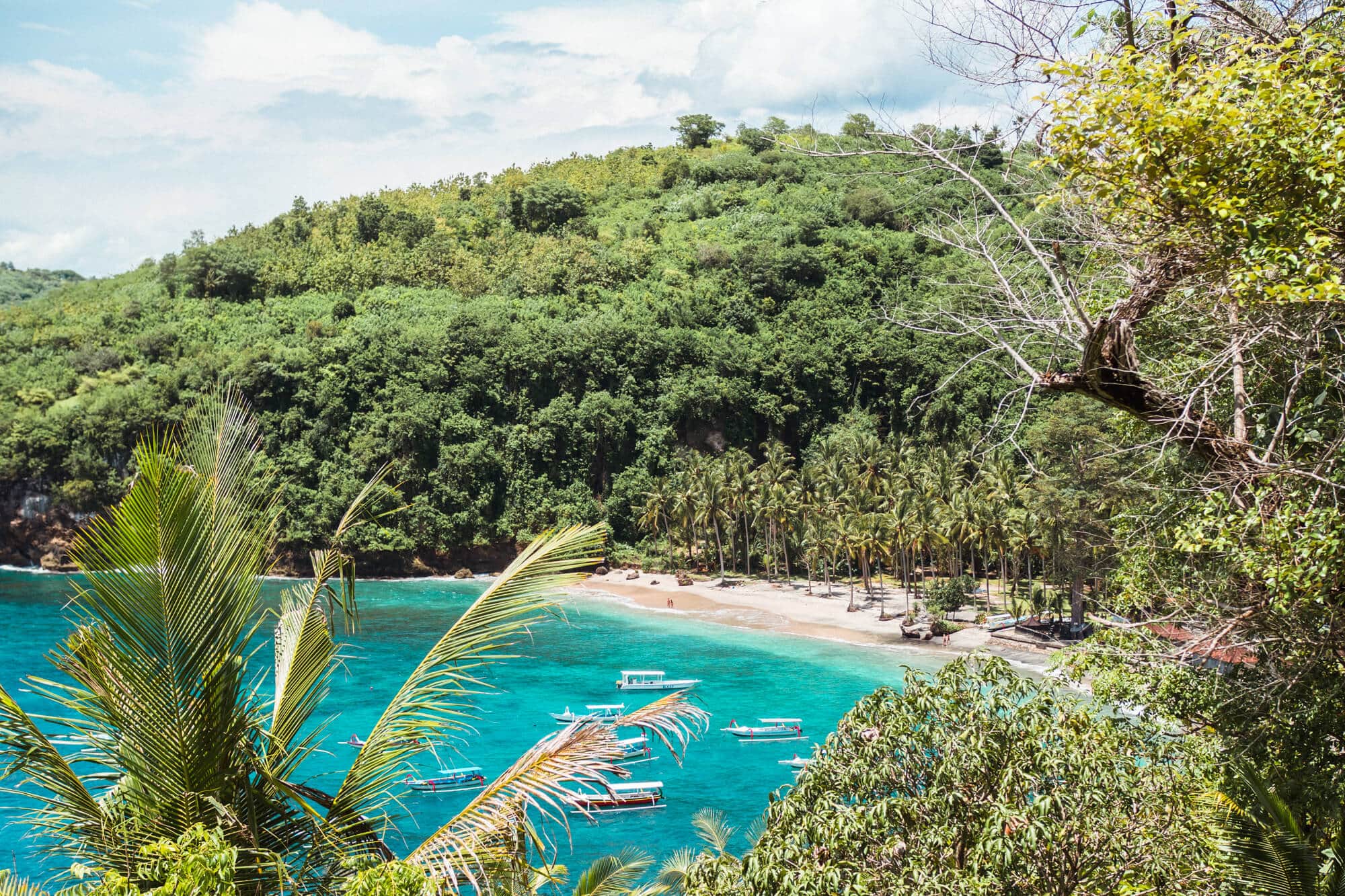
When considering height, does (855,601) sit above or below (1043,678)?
below

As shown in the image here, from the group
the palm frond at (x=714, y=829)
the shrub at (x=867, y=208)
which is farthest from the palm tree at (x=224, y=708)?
the shrub at (x=867, y=208)

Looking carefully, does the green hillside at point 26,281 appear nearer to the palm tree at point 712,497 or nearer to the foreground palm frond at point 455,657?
the palm tree at point 712,497

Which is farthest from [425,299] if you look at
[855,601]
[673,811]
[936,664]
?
[673,811]

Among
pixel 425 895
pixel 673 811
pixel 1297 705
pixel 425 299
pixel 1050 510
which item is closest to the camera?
pixel 425 895

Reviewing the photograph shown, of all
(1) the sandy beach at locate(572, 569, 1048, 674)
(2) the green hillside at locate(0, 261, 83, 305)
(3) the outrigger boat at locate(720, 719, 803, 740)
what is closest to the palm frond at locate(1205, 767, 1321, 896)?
(3) the outrigger boat at locate(720, 719, 803, 740)

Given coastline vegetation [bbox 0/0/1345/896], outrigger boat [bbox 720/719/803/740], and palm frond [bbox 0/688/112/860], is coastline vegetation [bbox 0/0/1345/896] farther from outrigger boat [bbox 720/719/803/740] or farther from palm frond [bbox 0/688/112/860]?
outrigger boat [bbox 720/719/803/740]

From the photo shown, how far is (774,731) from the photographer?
1192 inches

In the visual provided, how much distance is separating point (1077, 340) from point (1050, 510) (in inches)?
1292

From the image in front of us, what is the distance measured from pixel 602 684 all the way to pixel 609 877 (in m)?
28.9

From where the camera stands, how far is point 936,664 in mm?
36438

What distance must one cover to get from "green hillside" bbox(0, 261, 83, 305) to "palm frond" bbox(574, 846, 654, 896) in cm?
13801

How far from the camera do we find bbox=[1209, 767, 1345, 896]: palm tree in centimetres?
561

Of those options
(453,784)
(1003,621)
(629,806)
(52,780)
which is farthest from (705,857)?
(1003,621)

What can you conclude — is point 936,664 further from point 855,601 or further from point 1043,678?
point 1043,678
